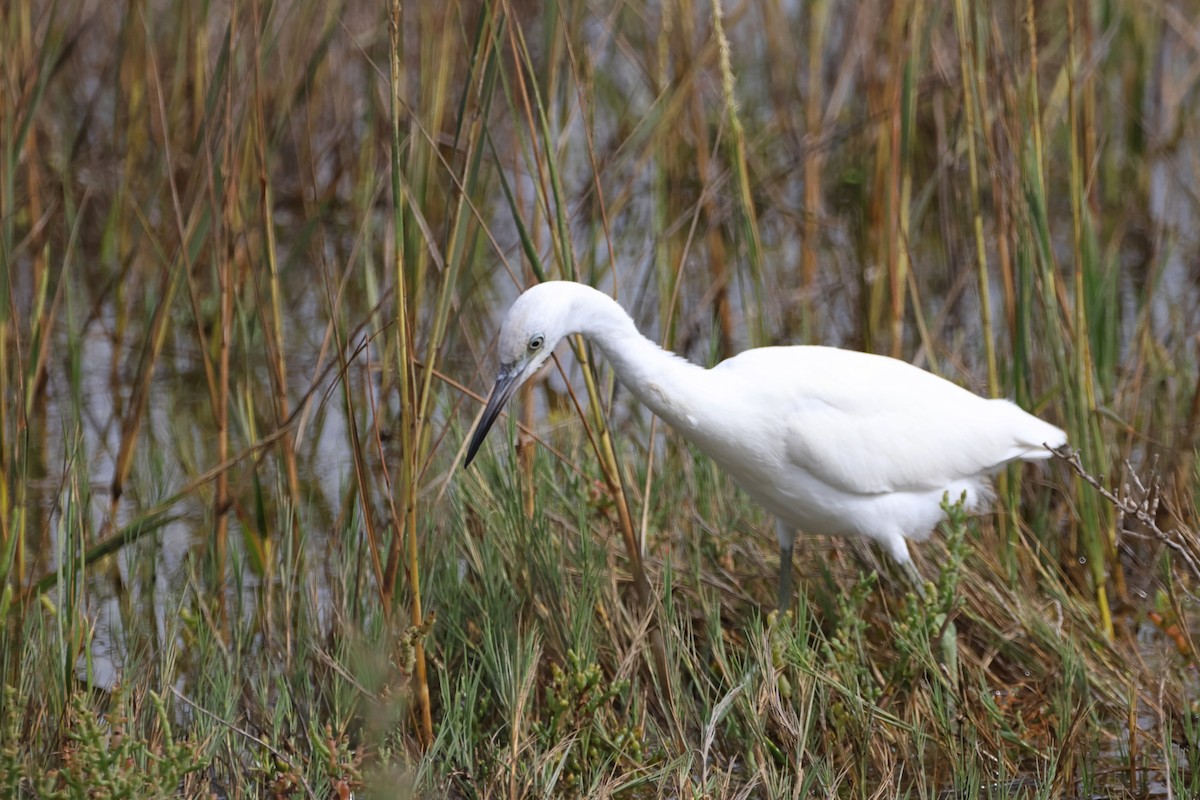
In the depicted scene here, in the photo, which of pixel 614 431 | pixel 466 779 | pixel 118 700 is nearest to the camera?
pixel 118 700

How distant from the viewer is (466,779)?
2373mm

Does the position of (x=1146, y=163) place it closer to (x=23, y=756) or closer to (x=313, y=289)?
(x=313, y=289)

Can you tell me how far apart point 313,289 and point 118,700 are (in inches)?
133

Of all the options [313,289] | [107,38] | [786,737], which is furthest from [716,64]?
[786,737]

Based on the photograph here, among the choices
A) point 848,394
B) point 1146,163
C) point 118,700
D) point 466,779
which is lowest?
point 466,779

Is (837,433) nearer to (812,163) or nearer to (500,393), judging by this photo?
(500,393)

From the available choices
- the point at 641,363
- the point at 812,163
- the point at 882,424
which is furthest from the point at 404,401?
the point at 812,163

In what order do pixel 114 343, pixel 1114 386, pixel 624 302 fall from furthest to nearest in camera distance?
pixel 624 302
pixel 114 343
pixel 1114 386

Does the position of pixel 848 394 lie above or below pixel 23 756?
above

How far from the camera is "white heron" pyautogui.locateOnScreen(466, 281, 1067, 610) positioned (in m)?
2.66

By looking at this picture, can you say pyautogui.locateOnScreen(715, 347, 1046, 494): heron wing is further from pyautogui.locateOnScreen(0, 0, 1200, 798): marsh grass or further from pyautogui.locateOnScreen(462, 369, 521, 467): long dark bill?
pyautogui.locateOnScreen(462, 369, 521, 467): long dark bill

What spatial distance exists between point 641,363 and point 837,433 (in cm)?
53

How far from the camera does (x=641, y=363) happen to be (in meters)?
2.54

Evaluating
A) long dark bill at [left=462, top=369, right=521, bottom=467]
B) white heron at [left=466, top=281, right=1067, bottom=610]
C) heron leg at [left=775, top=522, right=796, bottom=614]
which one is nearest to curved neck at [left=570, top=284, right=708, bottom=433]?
white heron at [left=466, top=281, right=1067, bottom=610]
